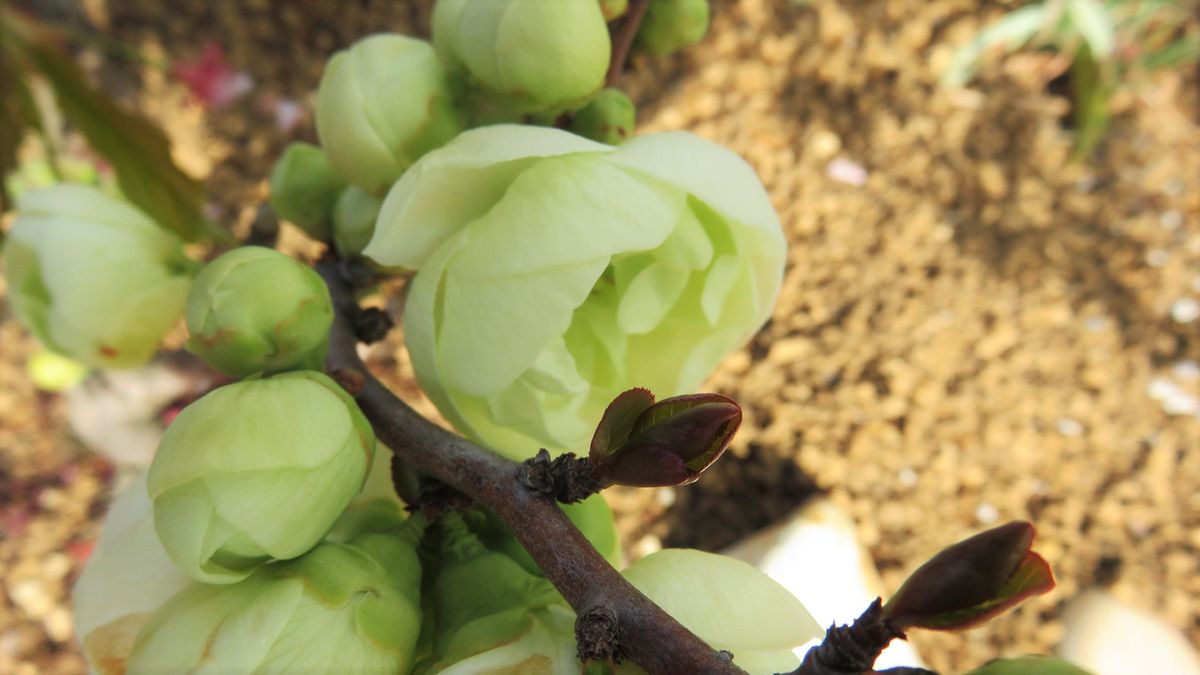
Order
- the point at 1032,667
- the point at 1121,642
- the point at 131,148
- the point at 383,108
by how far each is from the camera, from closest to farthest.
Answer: the point at 1032,667 < the point at 383,108 < the point at 131,148 < the point at 1121,642

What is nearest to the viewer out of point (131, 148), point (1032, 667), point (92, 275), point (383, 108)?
point (1032, 667)

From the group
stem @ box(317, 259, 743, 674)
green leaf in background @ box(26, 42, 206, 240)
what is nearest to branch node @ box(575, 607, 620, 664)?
stem @ box(317, 259, 743, 674)

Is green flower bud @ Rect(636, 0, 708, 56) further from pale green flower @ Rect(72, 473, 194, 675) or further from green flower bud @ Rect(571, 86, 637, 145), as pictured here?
pale green flower @ Rect(72, 473, 194, 675)

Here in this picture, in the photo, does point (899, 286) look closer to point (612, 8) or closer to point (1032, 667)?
point (612, 8)

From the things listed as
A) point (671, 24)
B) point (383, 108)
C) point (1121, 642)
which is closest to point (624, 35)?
point (671, 24)

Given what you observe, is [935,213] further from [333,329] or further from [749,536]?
[333,329]

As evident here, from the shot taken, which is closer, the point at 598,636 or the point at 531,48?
the point at 598,636

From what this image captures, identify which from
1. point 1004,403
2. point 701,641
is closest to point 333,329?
point 701,641
